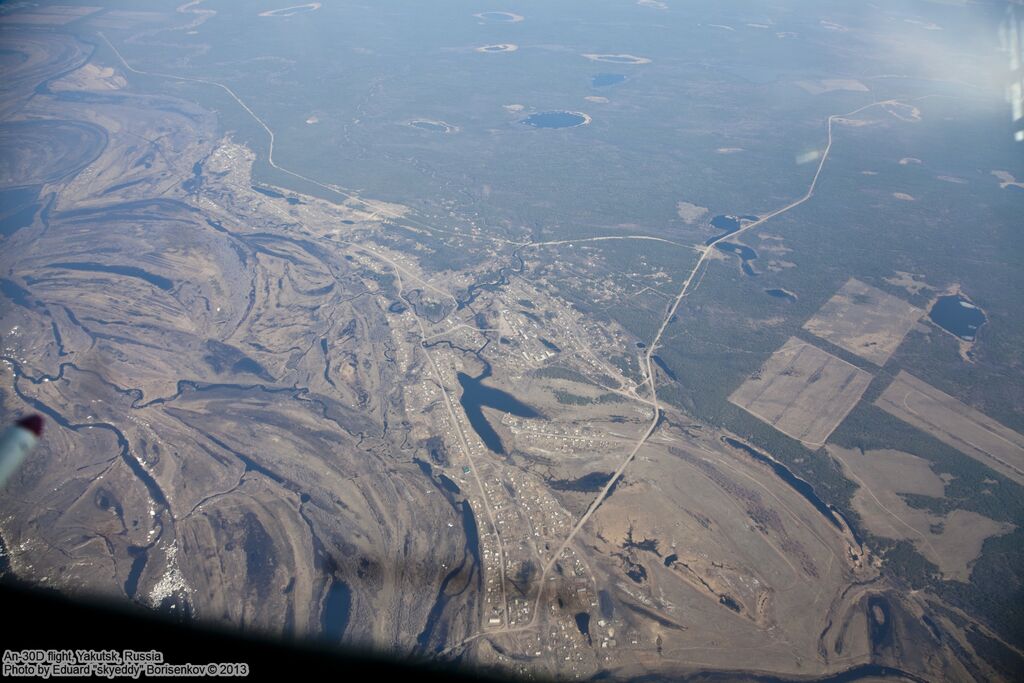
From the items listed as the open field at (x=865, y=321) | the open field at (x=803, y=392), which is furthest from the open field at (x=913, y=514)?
the open field at (x=865, y=321)

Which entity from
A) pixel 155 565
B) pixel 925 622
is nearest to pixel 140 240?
pixel 155 565

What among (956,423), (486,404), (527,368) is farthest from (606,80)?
(956,423)

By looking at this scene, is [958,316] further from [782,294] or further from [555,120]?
[555,120]

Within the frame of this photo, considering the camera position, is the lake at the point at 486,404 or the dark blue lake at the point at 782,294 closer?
the lake at the point at 486,404

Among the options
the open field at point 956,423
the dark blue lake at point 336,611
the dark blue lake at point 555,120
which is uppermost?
the dark blue lake at point 555,120

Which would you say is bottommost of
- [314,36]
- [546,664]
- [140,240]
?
[546,664]

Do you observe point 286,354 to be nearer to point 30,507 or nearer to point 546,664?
point 30,507

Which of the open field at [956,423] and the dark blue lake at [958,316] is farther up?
the dark blue lake at [958,316]

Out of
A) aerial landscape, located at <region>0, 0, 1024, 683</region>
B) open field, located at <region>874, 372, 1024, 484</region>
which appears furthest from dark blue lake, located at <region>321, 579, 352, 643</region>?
open field, located at <region>874, 372, 1024, 484</region>

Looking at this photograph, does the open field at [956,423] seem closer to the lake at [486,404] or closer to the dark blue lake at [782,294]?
the dark blue lake at [782,294]
